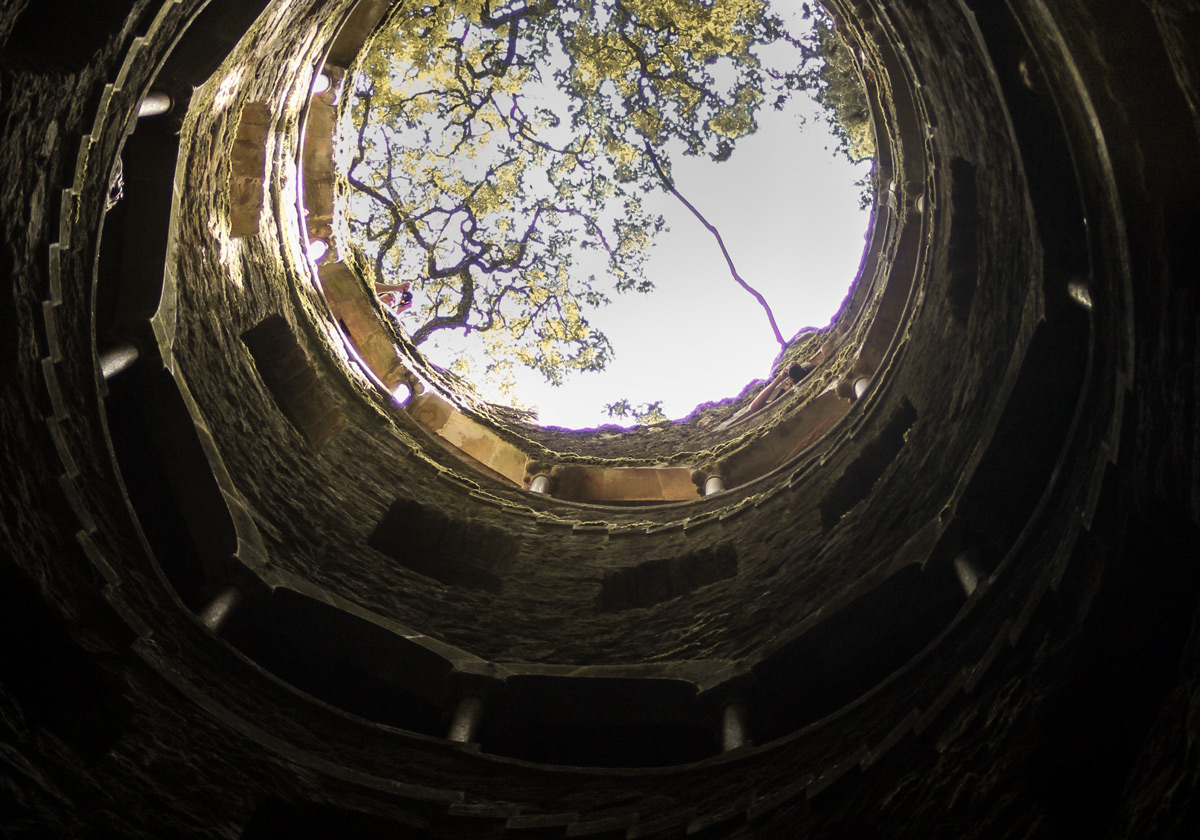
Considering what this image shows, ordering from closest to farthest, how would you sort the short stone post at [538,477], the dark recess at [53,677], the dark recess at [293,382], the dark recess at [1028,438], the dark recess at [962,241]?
the dark recess at [53,677], the dark recess at [1028,438], the dark recess at [962,241], the dark recess at [293,382], the short stone post at [538,477]

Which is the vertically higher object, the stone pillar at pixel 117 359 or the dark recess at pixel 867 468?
the dark recess at pixel 867 468

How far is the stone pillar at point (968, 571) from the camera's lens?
5.64 meters

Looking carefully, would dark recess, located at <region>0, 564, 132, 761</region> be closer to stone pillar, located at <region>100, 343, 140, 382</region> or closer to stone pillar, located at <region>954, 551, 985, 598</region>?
stone pillar, located at <region>100, 343, 140, 382</region>

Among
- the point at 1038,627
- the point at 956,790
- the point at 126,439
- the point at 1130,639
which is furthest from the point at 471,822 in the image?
the point at 126,439

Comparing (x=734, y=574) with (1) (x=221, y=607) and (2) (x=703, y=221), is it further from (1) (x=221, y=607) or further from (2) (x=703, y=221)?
(2) (x=703, y=221)

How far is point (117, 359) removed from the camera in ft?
21.2

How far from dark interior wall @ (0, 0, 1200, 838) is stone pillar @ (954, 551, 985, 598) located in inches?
5.0

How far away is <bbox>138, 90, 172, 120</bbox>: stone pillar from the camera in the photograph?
6.67m

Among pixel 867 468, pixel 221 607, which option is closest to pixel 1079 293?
pixel 867 468

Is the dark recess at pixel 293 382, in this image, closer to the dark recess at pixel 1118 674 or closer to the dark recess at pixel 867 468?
the dark recess at pixel 867 468

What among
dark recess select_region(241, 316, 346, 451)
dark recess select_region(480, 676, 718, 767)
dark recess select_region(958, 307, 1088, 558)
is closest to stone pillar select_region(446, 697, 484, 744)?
dark recess select_region(480, 676, 718, 767)

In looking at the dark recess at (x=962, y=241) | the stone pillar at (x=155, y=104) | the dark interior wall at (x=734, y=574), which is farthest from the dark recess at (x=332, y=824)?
the dark recess at (x=962, y=241)

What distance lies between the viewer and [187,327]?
7.82 metres

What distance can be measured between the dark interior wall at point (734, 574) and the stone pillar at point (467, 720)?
0.42ft
